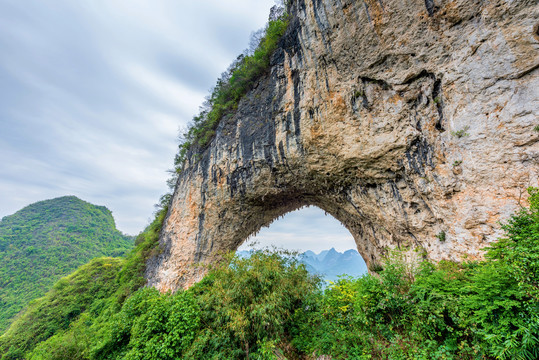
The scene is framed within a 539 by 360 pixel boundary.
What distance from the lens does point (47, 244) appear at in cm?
2947

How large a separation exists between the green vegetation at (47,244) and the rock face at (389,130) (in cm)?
2375

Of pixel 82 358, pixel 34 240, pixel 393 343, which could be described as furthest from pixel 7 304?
pixel 393 343

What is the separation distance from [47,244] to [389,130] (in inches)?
1814

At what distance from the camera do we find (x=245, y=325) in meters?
4.98

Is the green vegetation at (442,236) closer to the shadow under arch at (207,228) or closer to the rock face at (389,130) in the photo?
the rock face at (389,130)

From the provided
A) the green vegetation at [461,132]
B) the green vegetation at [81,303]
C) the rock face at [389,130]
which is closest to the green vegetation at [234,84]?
the rock face at [389,130]

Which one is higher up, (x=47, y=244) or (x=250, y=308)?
(x=47, y=244)

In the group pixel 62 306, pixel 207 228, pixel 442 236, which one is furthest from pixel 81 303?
pixel 442 236

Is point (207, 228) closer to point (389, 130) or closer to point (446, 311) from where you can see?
point (389, 130)

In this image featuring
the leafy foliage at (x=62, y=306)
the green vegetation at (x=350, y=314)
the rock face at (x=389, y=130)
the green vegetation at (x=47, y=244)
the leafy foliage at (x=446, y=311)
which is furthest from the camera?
the green vegetation at (x=47, y=244)

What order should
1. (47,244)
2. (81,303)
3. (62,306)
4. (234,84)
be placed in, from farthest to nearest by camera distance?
(47,244), (81,303), (62,306), (234,84)

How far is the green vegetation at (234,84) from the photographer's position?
10.4 m

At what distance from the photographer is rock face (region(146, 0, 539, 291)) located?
16.0ft

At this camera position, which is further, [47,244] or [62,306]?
[47,244]
